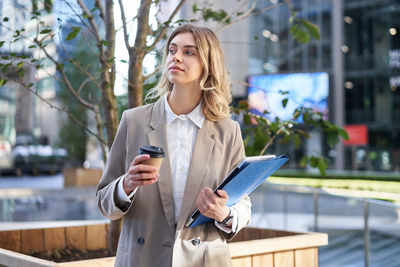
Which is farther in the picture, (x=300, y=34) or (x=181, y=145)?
(x=300, y=34)

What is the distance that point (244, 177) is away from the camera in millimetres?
1739

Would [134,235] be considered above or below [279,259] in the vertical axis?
above

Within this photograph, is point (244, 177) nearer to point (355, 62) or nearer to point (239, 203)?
point (239, 203)

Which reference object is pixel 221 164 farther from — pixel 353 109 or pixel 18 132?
pixel 18 132

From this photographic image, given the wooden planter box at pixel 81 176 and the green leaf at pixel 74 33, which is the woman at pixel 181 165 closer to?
the green leaf at pixel 74 33

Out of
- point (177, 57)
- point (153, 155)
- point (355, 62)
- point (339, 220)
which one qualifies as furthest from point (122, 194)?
point (355, 62)

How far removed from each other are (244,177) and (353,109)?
2586cm

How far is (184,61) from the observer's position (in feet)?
6.56

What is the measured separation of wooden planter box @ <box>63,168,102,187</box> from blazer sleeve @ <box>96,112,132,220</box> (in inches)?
579

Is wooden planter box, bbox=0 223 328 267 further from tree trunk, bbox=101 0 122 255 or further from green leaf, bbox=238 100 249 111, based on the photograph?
green leaf, bbox=238 100 249 111

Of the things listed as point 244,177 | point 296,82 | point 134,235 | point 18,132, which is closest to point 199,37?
point 244,177

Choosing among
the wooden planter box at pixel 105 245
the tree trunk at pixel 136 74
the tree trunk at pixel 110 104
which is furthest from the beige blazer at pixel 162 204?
the tree trunk at pixel 110 104

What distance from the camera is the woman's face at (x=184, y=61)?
199 cm

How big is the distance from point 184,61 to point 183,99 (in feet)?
0.52
